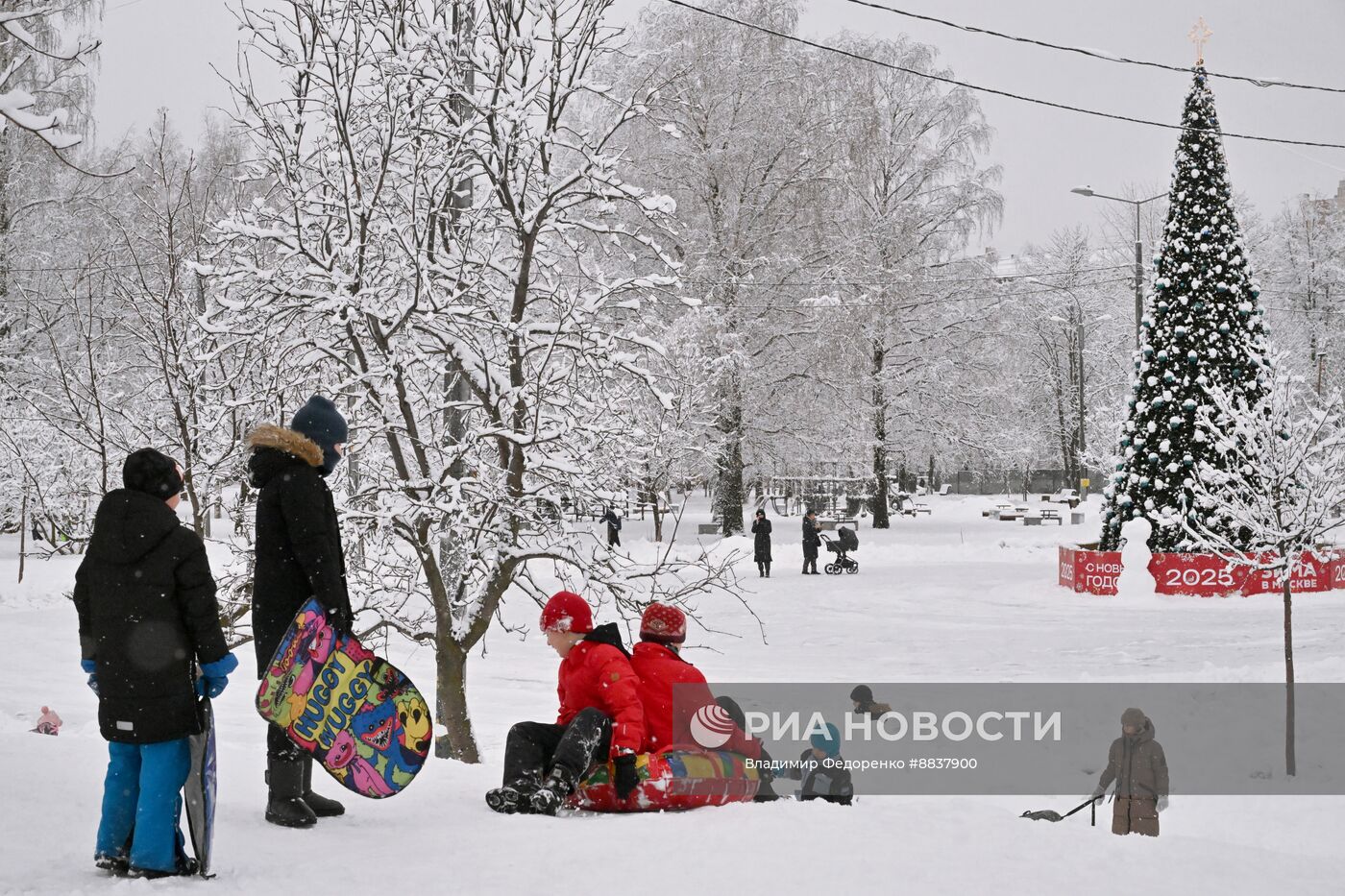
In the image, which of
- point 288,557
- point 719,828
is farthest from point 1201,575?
point 288,557

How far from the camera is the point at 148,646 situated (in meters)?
3.88

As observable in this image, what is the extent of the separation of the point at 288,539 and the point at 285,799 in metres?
1.07

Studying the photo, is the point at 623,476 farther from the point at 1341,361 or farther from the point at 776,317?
the point at 1341,361

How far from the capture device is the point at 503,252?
948 cm

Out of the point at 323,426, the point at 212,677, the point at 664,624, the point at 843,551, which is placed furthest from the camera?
the point at 843,551

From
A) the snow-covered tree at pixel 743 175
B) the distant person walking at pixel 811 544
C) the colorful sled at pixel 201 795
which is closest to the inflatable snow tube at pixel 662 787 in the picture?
the colorful sled at pixel 201 795

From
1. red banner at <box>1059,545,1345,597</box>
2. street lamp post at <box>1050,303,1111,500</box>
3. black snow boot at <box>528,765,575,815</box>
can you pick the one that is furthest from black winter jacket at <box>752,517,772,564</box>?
street lamp post at <box>1050,303,1111,500</box>

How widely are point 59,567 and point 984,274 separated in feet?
85.7

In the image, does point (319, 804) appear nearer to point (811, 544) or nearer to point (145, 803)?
point (145, 803)

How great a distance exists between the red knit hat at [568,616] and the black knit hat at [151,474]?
2.03m

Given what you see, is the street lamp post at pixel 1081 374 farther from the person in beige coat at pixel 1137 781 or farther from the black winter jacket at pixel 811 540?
the person in beige coat at pixel 1137 781

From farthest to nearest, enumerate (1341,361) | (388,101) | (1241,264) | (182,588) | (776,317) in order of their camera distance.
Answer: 1. (1341,361)
2. (776,317)
3. (1241,264)
4. (388,101)
5. (182,588)

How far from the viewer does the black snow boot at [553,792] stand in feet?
16.7

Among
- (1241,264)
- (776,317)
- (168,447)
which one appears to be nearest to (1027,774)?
(168,447)
